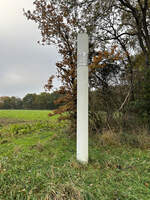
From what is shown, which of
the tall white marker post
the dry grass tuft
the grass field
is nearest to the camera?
the grass field

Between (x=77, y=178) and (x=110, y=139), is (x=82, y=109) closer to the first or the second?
(x=77, y=178)

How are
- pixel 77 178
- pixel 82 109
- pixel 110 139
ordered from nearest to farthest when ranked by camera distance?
pixel 77 178 < pixel 82 109 < pixel 110 139

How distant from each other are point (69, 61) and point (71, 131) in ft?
7.89

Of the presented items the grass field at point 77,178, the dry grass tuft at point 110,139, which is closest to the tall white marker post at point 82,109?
the grass field at point 77,178

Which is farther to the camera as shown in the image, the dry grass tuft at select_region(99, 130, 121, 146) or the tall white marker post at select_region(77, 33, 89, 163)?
the dry grass tuft at select_region(99, 130, 121, 146)

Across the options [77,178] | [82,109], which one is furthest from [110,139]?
[77,178]

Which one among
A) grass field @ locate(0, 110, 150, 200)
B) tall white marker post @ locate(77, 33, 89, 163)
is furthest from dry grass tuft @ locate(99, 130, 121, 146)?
tall white marker post @ locate(77, 33, 89, 163)

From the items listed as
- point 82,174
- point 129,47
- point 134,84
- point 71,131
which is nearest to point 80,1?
point 129,47

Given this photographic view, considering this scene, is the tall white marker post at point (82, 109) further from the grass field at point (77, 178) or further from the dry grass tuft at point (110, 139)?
the dry grass tuft at point (110, 139)

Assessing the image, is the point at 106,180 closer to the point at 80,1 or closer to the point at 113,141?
the point at 113,141

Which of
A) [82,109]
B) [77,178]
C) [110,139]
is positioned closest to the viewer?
[77,178]

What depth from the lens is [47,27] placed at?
384 centimetres

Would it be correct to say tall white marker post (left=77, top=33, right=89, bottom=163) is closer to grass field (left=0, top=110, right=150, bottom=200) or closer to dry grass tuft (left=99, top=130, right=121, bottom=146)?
grass field (left=0, top=110, right=150, bottom=200)

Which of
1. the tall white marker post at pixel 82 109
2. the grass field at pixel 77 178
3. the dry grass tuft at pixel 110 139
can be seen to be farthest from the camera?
the dry grass tuft at pixel 110 139
